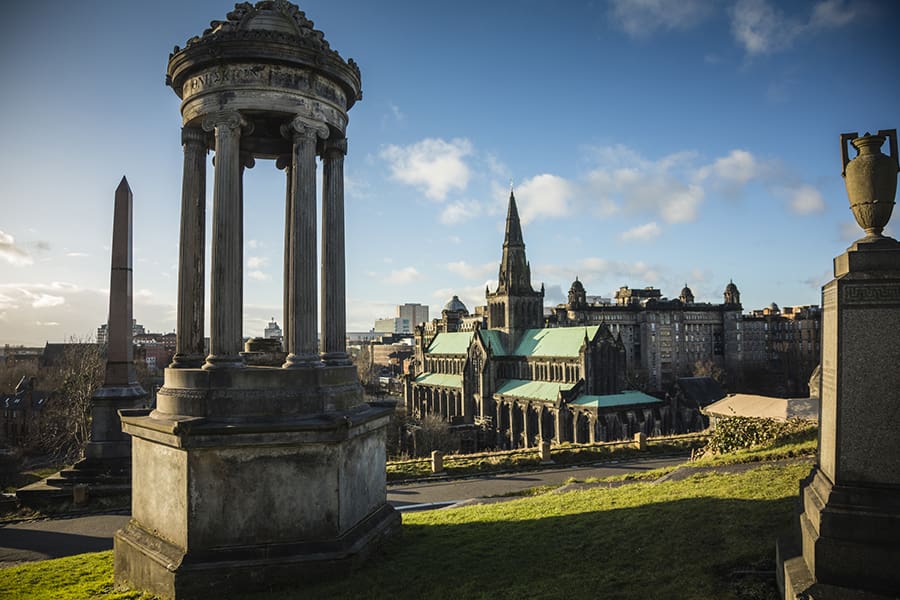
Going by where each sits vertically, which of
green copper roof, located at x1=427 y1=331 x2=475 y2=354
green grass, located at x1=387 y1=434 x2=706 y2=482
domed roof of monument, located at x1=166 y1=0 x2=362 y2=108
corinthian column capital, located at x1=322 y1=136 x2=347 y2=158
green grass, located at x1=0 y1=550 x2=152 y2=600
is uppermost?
domed roof of monument, located at x1=166 y1=0 x2=362 y2=108

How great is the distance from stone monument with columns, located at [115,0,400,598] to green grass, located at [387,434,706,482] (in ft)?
43.7

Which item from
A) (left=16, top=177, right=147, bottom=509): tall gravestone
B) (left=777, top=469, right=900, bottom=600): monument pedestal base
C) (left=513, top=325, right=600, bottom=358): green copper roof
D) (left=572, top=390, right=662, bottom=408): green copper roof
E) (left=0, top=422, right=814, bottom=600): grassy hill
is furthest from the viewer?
(left=513, top=325, right=600, bottom=358): green copper roof

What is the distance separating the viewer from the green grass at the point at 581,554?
6.59 meters

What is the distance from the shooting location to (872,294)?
5.68 meters

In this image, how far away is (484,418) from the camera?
67.5 metres

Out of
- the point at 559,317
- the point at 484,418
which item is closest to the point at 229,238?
the point at 484,418

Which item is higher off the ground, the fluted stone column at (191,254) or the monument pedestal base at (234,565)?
the fluted stone column at (191,254)

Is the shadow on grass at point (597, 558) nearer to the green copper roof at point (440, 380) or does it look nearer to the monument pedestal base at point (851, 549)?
the monument pedestal base at point (851, 549)

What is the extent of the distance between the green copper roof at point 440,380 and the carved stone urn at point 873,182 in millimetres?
67785

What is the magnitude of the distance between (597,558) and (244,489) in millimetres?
4940

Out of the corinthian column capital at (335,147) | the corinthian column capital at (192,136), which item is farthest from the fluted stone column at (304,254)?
the corinthian column capital at (192,136)

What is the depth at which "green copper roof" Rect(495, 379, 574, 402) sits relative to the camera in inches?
2352

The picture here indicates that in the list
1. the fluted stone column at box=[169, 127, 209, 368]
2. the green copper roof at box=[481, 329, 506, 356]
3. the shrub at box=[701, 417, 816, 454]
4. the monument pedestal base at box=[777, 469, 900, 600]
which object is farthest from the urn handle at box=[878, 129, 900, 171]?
the green copper roof at box=[481, 329, 506, 356]

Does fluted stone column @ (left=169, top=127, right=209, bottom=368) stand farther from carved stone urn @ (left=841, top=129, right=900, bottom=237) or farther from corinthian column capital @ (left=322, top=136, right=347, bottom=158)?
carved stone urn @ (left=841, top=129, right=900, bottom=237)
